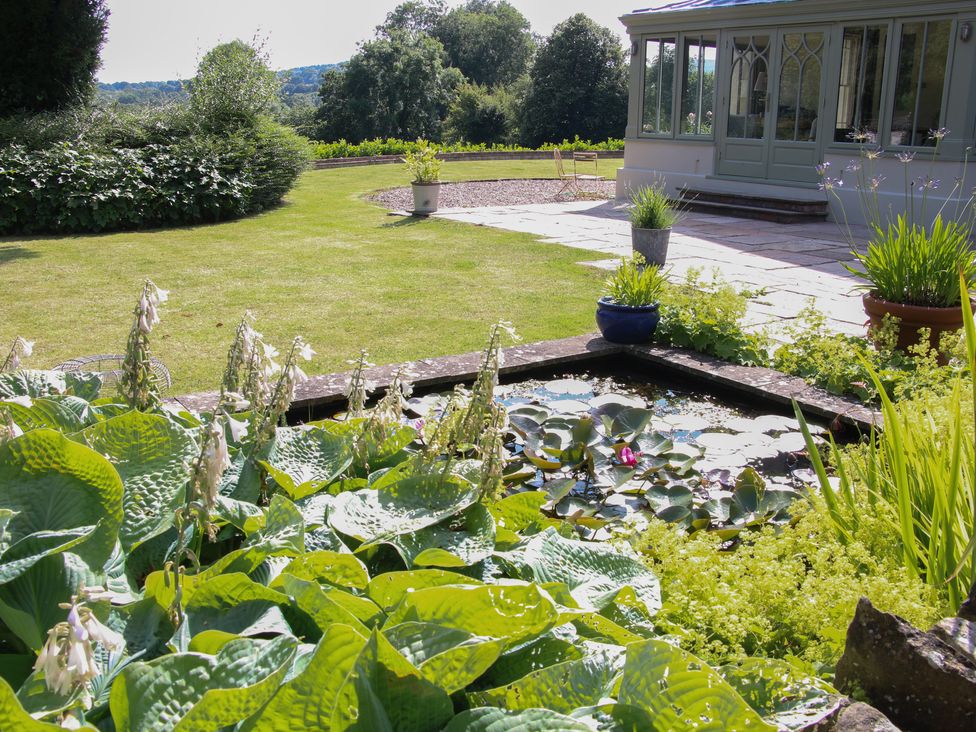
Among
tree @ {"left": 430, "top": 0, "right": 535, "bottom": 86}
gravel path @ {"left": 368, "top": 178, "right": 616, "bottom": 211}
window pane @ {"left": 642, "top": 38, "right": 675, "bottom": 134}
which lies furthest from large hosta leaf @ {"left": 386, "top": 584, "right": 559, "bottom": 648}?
tree @ {"left": 430, "top": 0, "right": 535, "bottom": 86}

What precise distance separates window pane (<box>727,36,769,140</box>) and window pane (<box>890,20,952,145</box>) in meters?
2.22

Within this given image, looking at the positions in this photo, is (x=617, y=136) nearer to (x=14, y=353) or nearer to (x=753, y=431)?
(x=753, y=431)

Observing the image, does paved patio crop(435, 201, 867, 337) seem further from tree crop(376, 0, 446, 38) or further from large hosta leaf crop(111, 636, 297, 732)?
tree crop(376, 0, 446, 38)

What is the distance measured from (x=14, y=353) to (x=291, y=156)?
39.7 feet

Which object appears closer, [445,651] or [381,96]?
[445,651]

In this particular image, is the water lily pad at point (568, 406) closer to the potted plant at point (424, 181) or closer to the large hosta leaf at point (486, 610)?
the large hosta leaf at point (486, 610)

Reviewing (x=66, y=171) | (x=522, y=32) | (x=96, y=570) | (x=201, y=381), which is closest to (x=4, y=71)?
(x=66, y=171)

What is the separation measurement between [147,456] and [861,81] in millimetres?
13107

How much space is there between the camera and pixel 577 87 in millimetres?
34406

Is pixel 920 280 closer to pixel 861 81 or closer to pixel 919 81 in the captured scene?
pixel 919 81

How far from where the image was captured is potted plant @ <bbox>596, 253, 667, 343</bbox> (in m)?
5.20

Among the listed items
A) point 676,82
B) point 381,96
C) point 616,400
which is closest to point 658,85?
point 676,82

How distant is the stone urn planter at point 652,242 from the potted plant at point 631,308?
3.21 meters

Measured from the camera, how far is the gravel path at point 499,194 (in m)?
14.7
